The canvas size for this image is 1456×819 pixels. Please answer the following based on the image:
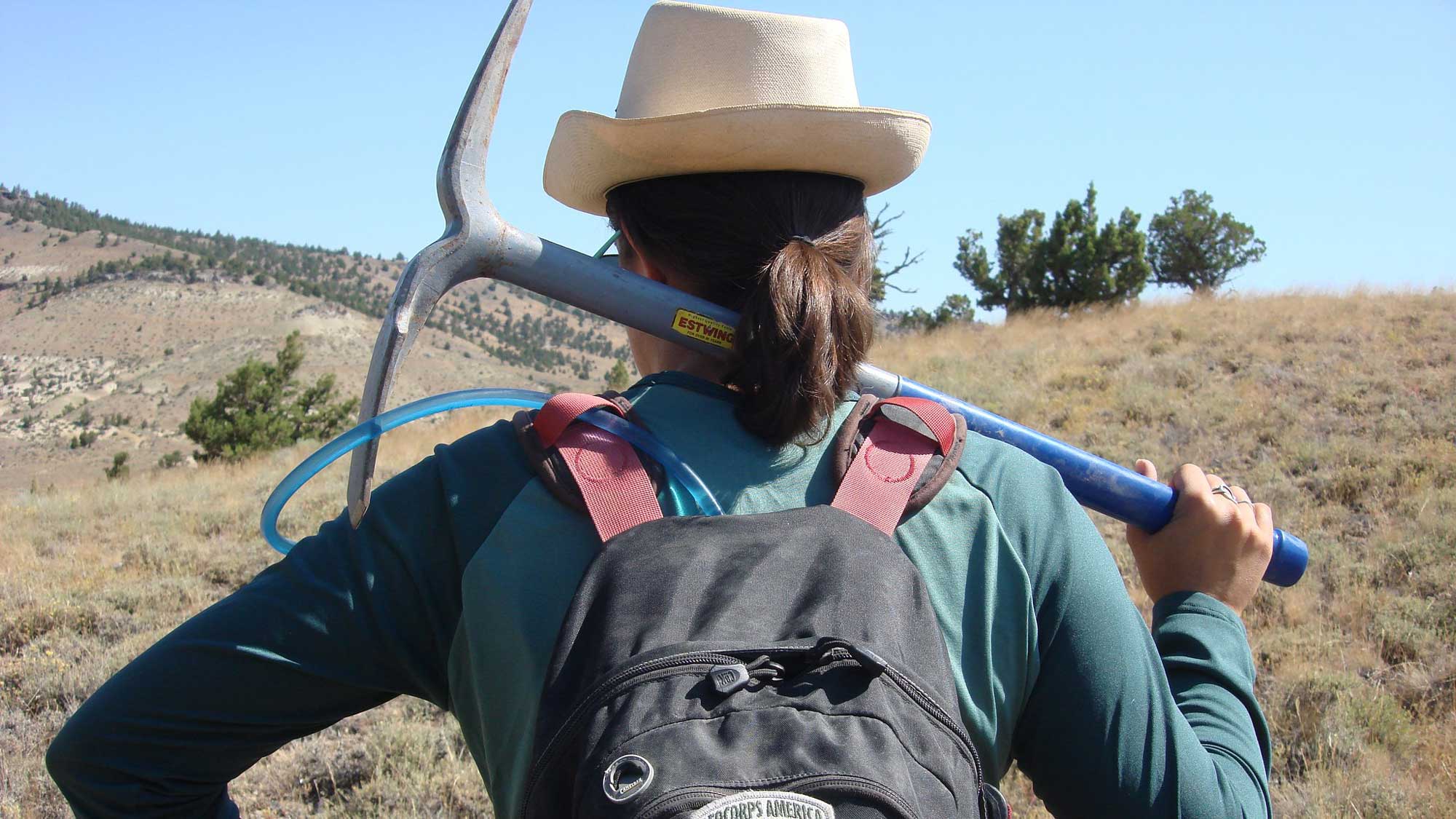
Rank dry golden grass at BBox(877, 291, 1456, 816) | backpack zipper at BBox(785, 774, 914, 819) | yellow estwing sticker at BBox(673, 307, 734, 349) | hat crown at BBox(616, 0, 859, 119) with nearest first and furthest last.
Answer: backpack zipper at BBox(785, 774, 914, 819) < yellow estwing sticker at BBox(673, 307, 734, 349) < hat crown at BBox(616, 0, 859, 119) < dry golden grass at BBox(877, 291, 1456, 816)

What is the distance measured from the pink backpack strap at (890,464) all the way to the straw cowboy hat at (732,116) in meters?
0.46

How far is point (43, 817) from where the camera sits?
3416 millimetres

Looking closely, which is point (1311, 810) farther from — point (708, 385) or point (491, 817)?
point (708, 385)

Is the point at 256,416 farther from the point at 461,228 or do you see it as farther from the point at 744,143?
the point at 744,143

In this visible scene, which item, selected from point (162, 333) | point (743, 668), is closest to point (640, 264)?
point (743, 668)

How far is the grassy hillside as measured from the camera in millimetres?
3830

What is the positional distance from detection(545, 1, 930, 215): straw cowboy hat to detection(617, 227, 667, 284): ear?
0.35 feet

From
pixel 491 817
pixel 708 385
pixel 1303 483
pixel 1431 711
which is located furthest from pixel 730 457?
pixel 1303 483

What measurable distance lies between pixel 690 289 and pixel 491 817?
2.87 meters

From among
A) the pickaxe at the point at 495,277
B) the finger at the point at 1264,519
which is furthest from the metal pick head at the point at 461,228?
the finger at the point at 1264,519

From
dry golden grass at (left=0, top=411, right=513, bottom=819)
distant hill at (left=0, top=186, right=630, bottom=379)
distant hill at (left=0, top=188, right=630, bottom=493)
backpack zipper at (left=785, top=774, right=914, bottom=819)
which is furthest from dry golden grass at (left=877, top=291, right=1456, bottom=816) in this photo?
distant hill at (left=0, top=186, right=630, bottom=379)

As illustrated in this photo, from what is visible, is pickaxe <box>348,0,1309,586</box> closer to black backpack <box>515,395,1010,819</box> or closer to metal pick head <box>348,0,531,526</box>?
metal pick head <box>348,0,531,526</box>

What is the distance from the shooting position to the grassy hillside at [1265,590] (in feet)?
12.6

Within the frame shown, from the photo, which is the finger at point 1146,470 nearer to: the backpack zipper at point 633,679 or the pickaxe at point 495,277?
the pickaxe at point 495,277
